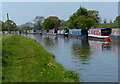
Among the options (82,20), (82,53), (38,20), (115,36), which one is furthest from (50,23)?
(82,53)

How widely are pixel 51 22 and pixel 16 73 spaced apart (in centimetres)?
11564

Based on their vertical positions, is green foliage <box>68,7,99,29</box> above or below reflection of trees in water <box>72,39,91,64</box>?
above

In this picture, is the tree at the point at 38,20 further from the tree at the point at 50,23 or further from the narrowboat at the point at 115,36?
the narrowboat at the point at 115,36

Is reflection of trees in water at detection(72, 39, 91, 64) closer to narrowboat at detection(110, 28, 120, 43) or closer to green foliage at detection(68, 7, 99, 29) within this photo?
narrowboat at detection(110, 28, 120, 43)

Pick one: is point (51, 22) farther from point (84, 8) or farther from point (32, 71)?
point (32, 71)

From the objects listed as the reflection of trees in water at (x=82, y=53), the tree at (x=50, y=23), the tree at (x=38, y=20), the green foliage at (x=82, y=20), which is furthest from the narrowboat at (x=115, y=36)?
the tree at (x=38, y=20)

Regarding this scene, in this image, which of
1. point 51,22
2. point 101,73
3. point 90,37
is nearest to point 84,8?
point 90,37

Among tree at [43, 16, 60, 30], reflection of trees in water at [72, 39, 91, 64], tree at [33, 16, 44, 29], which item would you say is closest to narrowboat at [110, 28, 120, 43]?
reflection of trees in water at [72, 39, 91, 64]

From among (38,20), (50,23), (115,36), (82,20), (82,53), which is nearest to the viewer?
(82,53)

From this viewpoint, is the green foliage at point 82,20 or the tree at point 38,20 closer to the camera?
the green foliage at point 82,20

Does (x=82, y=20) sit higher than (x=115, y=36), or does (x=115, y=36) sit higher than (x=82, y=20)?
(x=82, y=20)

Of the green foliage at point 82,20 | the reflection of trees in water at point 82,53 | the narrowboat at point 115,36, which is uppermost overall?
the green foliage at point 82,20

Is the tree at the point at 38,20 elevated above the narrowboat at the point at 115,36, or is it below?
above

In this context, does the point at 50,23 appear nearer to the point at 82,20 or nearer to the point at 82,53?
the point at 82,20
